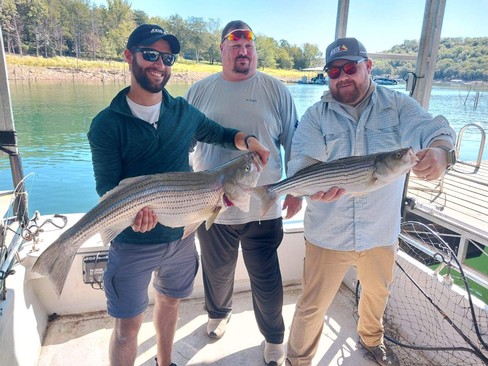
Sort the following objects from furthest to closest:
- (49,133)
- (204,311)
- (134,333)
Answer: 1. (49,133)
2. (204,311)
3. (134,333)

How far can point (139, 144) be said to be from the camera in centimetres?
204

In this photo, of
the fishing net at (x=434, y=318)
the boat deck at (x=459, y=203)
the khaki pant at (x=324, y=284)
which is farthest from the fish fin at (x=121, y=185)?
the boat deck at (x=459, y=203)

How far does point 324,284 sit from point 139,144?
1493mm

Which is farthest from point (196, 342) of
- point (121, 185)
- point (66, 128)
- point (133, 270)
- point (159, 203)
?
point (66, 128)

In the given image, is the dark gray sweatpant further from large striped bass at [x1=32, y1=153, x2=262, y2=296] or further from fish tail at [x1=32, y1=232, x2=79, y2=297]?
fish tail at [x1=32, y1=232, x2=79, y2=297]

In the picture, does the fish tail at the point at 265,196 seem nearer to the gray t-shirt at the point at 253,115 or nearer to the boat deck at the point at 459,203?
the gray t-shirt at the point at 253,115

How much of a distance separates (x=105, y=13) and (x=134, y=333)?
643 cm

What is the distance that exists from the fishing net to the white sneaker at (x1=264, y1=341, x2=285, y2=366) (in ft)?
2.91

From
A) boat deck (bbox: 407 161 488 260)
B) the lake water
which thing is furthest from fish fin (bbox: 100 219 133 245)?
the lake water

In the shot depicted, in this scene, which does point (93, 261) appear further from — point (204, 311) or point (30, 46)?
point (30, 46)

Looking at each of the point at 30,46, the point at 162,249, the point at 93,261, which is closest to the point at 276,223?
the point at 162,249

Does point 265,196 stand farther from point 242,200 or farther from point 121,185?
point 121,185

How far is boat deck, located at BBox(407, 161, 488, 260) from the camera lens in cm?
466

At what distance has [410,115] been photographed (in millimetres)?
2256
